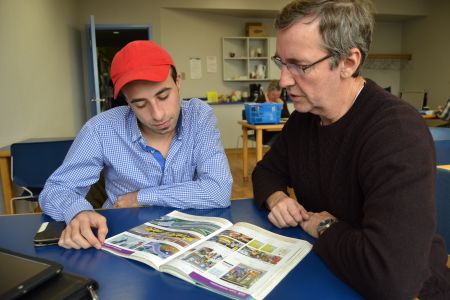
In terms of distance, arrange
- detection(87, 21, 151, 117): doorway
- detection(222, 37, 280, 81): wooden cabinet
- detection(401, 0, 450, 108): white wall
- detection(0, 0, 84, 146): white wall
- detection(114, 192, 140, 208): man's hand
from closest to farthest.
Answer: detection(114, 192, 140, 208): man's hand → detection(0, 0, 84, 146): white wall → detection(87, 21, 151, 117): doorway → detection(401, 0, 450, 108): white wall → detection(222, 37, 280, 81): wooden cabinet

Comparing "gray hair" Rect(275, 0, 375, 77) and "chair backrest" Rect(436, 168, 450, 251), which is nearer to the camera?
"gray hair" Rect(275, 0, 375, 77)

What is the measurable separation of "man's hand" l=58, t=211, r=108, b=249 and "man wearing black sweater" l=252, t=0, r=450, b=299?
1.60ft

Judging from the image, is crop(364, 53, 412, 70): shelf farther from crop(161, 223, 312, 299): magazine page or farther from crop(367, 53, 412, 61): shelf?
crop(161, 223, 312, 299): magazine page

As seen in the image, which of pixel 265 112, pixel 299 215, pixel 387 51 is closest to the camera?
pixel 299 215

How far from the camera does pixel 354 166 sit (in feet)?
2.92

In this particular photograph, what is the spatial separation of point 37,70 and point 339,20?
10.4 ft

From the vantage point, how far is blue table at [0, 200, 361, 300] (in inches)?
26.6

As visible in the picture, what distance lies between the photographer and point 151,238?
92 cm

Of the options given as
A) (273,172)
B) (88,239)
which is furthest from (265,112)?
(88,239)

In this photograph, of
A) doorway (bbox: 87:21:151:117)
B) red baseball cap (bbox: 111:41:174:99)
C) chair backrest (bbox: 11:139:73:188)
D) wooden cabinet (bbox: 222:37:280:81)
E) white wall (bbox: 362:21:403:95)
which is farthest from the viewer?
white wall (bbox: 362:21:403:95)

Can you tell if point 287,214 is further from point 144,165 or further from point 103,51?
point 103,51

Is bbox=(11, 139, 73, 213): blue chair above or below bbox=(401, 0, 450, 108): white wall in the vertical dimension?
below

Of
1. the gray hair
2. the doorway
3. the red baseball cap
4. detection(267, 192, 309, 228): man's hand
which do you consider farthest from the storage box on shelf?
the gray hair

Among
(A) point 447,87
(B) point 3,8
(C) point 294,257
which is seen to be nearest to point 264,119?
(B) point 3,8
